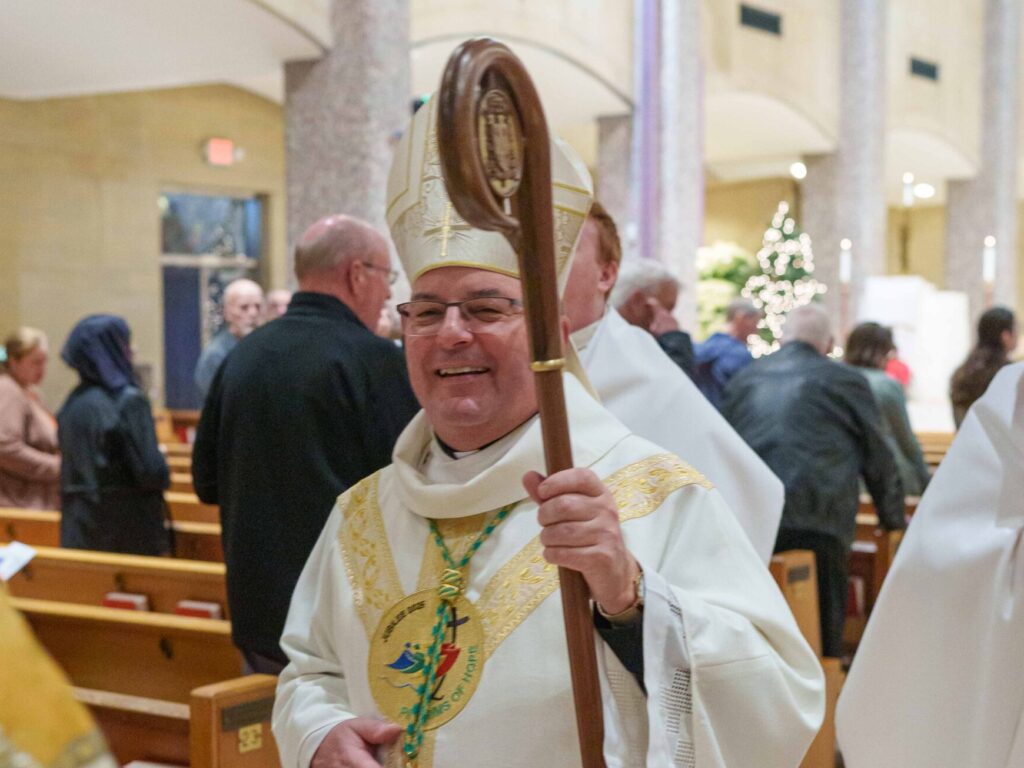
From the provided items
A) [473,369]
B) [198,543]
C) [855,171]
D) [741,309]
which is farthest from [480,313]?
[855,171]

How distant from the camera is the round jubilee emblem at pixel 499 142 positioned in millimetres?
1343

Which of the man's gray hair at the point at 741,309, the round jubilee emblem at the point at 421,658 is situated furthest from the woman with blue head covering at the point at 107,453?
the man's gray hair at the point at 741,309

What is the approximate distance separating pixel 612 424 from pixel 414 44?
8.87m

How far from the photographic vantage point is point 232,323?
23.9 ft

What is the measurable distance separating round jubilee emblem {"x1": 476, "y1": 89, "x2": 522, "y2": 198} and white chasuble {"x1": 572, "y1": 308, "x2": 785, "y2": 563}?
1.71 meters

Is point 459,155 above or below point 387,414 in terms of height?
above

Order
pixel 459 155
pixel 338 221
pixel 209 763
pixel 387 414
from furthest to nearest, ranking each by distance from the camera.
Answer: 1. pixel 338 221
2. pixel 387 414
3. pixel 209 763
4. pixel 459 155

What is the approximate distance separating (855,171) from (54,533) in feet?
42.6

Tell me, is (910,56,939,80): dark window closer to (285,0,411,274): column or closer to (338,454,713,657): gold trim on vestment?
(285,0,411,274): column

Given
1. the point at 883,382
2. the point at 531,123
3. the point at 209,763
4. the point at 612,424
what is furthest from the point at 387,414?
the point at 883,382

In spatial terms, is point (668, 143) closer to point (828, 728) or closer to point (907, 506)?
point (907, 506)

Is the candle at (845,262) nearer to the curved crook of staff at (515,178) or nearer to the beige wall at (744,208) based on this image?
the beige wall at (744,208)

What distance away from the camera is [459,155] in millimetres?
1302

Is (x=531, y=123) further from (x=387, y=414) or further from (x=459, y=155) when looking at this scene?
(x=387, y=414)
